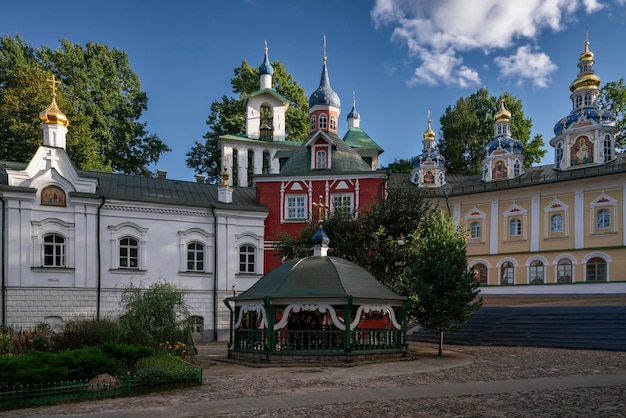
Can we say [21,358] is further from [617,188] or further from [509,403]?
[617,188]

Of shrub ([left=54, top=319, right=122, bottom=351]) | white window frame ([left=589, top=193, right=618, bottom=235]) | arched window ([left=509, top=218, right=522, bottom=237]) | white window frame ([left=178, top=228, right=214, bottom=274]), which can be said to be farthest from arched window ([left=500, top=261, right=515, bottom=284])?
shrub ([left=54, top=319, right=122, bottom=351])

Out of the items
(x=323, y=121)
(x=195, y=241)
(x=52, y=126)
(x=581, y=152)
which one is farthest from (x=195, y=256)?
(x=581, y=152)

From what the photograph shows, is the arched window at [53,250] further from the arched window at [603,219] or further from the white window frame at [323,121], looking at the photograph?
the arched window at [603,219]

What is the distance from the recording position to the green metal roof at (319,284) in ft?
55.7

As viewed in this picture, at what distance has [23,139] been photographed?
3347 centimetres

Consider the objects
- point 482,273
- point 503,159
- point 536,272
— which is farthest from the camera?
point 503,159

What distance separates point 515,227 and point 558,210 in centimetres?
322

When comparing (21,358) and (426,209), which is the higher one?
(426,209)

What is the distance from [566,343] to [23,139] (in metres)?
32.2

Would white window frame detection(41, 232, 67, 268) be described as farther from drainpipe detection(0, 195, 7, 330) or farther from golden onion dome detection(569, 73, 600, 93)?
golden onion dome detection(569, 73, 600, 93)

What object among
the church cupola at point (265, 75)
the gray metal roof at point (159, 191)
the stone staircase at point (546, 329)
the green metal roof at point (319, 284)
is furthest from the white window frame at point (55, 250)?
the church cupola at point (265, 75)

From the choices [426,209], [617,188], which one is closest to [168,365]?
[426,209]

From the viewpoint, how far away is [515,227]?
38.5 metres

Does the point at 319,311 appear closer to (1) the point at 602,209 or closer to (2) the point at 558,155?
(1) the point at 602,209
